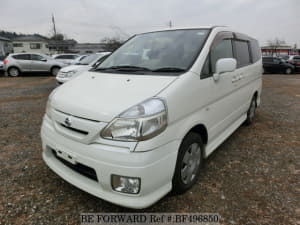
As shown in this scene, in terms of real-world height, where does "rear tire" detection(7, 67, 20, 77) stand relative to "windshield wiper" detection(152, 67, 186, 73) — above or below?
above

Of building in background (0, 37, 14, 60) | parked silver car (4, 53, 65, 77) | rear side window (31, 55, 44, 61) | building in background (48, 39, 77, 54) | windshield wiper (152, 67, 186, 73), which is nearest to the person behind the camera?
windshield wiper (152, 67, 186, 73)

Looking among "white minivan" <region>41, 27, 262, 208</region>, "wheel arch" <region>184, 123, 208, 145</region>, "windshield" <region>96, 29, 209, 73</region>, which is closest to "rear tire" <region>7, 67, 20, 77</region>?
"windshield" <region>96, 29, 209, 73</region>

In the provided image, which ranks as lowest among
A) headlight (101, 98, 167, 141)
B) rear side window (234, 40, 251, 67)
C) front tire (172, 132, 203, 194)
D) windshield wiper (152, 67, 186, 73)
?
front tire (172, 132, 203, 194)

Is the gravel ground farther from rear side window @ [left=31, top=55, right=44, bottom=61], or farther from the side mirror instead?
rear side window @ [left=31, top=55, right=44, bottom=61]

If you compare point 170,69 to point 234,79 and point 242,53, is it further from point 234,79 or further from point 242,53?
point 242,53

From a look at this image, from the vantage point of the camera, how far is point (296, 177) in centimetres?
249

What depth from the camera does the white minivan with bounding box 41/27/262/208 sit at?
159 centimetres

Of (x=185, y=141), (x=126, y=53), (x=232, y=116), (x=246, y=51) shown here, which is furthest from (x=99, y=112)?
(x=246, y=51)

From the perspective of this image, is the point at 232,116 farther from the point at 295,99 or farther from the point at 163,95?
the point at 295,99

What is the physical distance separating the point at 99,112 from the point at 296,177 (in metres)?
2.45

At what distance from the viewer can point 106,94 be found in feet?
6.15

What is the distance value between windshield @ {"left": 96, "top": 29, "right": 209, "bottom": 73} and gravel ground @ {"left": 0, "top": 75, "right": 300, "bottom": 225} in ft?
4.47

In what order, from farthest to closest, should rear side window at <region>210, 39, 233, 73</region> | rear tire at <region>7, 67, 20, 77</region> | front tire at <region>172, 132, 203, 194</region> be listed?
rear tire at <region>7, 67, 20, 77</region>
rear side window at <region>210, 39, 233, 73</region>
front tire at <region>172, 132, 203, 194</region>

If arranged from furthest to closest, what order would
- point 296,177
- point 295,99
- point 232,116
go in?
point 295,99 < point 232,116 < point 296,177
